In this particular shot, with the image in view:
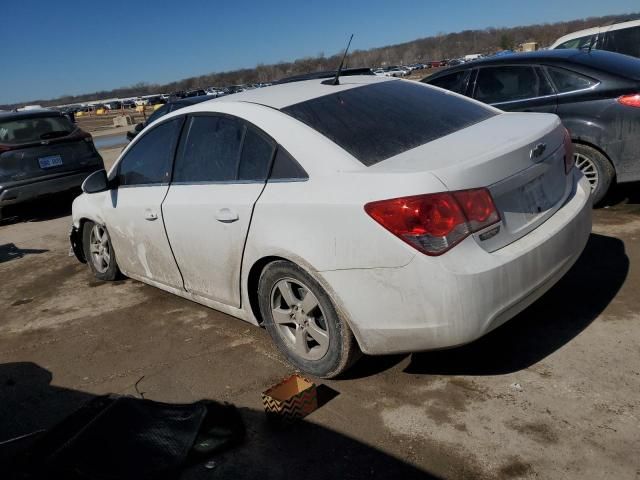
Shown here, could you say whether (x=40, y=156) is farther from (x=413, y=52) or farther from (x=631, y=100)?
(x=413, y=52)

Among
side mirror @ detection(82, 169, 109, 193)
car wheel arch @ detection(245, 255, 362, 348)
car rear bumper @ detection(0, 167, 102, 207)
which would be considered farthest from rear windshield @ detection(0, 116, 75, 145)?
car wheel arch @ detection(245, 255, 362, 348)

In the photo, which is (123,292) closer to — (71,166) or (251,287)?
(251,287)

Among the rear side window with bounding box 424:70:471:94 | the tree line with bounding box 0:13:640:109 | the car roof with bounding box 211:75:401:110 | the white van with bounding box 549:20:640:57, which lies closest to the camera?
the car roof with bounding box 211:75:401:110

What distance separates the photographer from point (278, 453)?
2736mm

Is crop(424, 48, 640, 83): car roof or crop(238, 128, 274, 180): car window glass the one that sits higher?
crop(424, 48, 640, 83): car roof

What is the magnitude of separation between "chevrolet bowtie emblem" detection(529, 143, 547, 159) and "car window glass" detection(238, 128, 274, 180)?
143cm

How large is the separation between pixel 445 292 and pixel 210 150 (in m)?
1.96

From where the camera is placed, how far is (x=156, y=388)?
3477mm

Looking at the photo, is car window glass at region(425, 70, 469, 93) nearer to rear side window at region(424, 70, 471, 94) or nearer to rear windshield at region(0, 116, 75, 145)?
rear side window at region(424, 70, 471, 94)

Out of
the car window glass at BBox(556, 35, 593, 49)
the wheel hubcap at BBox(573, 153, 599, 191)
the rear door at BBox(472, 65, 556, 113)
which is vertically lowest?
the wheel hubcap at BBox(573, 153, 599, 191)

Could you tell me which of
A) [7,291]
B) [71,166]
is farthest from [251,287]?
[71,166]

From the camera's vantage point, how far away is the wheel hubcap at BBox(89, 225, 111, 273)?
527 cm

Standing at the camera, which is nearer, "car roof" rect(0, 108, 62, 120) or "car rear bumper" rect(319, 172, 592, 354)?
"car rear bumper" rect(319, 172, 592, 354)

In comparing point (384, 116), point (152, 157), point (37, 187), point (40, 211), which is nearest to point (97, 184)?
point (152, 157)
